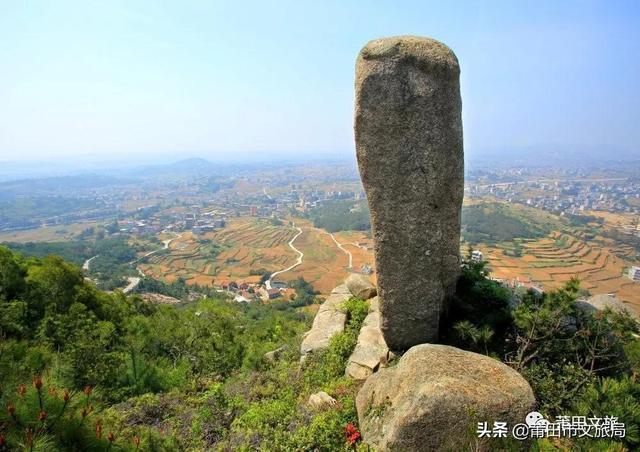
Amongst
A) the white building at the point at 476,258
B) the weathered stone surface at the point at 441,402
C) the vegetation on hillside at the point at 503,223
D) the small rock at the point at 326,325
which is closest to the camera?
the weathered stone surface at the point at 441,402

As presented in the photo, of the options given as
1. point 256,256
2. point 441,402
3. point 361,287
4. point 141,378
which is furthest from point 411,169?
point 256,256

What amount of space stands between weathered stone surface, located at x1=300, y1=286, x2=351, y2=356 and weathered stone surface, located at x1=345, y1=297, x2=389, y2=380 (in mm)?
1177

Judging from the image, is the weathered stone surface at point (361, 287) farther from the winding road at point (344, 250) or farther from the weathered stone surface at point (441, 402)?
the winding road at point (344, 250)

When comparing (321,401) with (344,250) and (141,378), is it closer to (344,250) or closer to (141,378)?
(141,378)

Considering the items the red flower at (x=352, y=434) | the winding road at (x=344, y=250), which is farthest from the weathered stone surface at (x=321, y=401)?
the winding road at (x=344, y=250)

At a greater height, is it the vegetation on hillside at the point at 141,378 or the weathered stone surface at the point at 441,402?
the weathered stone surface at the point at 441,402

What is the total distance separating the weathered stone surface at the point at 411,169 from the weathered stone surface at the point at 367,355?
732mm

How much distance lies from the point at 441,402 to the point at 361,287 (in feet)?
22.5

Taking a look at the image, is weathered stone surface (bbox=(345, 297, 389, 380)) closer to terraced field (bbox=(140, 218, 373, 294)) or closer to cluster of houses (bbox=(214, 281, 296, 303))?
cluster of houses (bbox=(214, 281, 296, 303))

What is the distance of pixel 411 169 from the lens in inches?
245

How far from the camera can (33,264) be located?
15414 millimetres

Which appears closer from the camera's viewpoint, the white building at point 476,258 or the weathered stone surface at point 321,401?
the weathered stone surface at point 321,401

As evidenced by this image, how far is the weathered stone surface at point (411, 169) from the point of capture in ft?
19.6

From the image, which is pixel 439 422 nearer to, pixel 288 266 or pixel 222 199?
pixel 288 266
